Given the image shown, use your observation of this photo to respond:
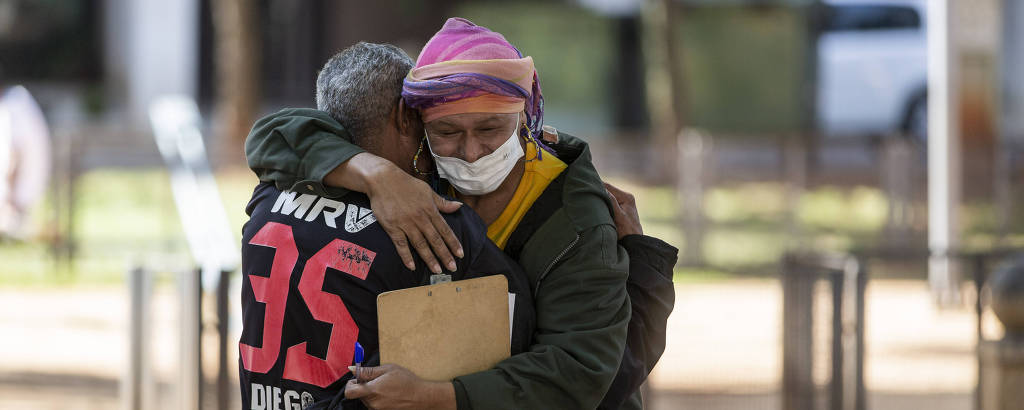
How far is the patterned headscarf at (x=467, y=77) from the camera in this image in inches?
95.0

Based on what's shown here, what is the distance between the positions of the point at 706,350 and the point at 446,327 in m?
6.56

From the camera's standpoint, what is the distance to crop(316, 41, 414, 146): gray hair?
2.50 meters

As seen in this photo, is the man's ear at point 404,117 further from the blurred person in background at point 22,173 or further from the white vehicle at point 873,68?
the white vehicle at point 873,68

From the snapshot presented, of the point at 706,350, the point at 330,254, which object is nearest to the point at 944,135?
the point at 706,350

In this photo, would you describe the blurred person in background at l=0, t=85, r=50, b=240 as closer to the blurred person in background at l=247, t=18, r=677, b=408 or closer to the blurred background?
the blurred background

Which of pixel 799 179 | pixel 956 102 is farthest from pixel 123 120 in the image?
pixel 956 102

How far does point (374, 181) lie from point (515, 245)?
307 mm

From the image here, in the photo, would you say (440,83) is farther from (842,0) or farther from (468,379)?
(842,0)

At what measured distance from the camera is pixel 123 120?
21.6m

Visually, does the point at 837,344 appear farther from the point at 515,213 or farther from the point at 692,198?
the point at 692,198

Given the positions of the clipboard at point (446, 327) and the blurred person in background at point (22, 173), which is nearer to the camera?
the clipboard at point (446, 327)

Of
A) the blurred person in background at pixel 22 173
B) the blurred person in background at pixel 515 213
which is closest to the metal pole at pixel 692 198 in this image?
the blurred person in background at pixel 22 173

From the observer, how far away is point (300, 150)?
2.54 metres

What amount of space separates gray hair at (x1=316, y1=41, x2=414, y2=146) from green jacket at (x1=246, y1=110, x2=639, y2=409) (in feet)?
0.14
